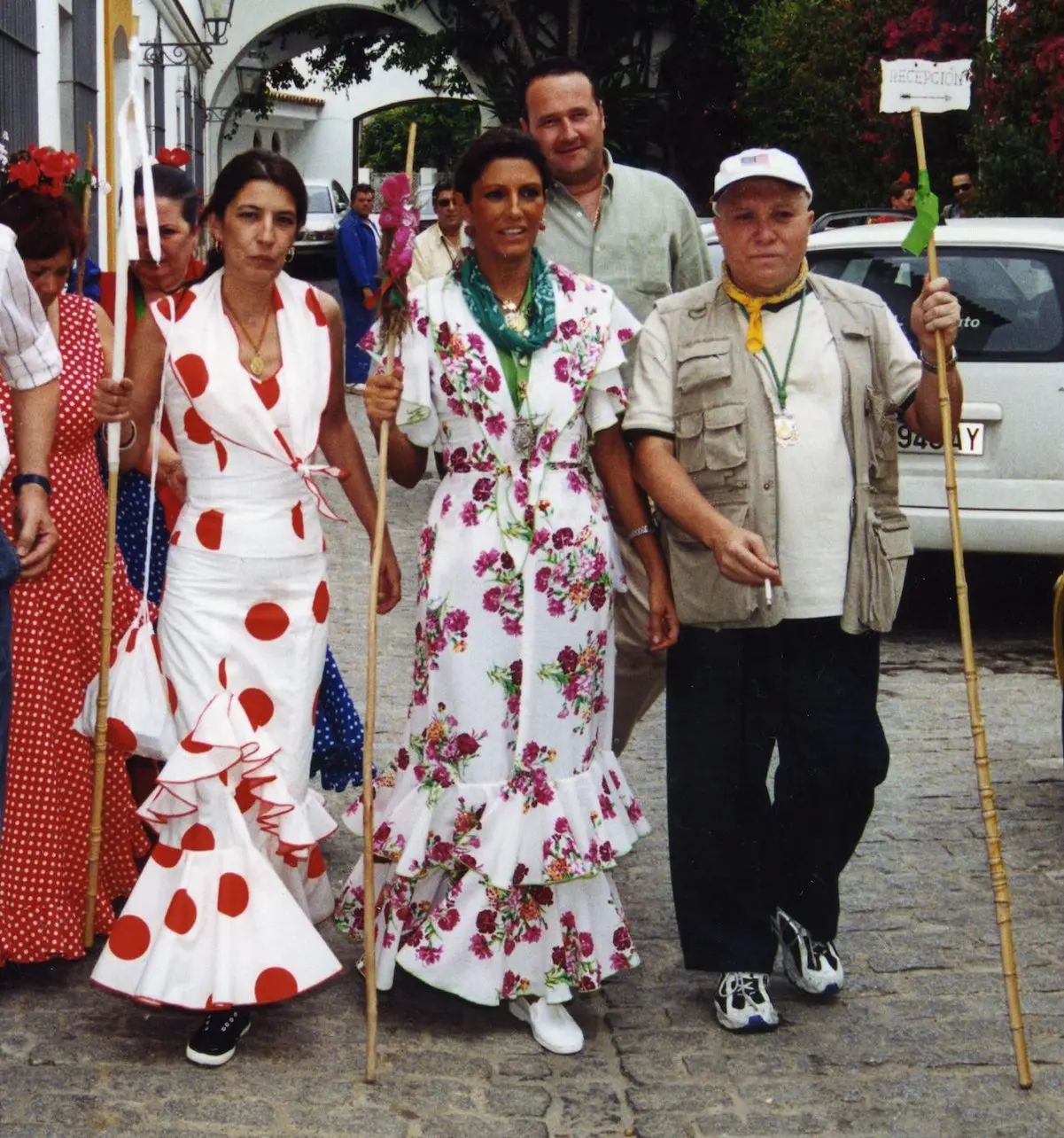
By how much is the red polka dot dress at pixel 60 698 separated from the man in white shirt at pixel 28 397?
1.13ft

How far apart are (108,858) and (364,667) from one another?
3074mm

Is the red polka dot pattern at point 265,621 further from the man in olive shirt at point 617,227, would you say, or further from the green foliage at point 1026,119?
the green foliage at point 1026,119

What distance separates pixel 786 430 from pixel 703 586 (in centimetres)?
40

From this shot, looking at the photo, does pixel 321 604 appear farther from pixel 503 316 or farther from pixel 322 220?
pixel 322 220

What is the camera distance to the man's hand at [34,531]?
4262 millimetres

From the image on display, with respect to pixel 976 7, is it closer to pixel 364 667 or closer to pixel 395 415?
pixel 364 667

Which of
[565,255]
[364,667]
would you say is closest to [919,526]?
[364,667]

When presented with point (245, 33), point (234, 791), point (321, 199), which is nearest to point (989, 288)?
point (234, 791)

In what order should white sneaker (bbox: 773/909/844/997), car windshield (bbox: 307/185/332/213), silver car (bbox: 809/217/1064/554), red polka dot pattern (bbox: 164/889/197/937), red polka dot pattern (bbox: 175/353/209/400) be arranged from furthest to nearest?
car windshield (bbox: 307/185/332/213) < silver car (bbox: 809/217/1064/554) < white sneaker (bbox: 773/909/844/997) < red polka dot pattern (bbox: 175/353/209/400) < red polka dot pattern (bbox: 164/889/197/937)

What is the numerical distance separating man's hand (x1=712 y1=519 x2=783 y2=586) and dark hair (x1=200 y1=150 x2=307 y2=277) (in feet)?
4.06

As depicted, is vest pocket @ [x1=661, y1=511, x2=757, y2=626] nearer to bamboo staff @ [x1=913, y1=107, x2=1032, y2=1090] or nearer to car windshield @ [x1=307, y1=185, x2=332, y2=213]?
bamboo staff @ [x1=913, y1=107, x2=1032, y2=1090]

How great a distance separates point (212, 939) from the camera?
4.27 m

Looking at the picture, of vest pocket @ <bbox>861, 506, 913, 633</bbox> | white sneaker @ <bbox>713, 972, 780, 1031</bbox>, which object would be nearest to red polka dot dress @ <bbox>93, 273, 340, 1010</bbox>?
white sneaker @ <bbox>713, 972, 780, 1031</bbox>

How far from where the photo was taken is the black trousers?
4.48 m
